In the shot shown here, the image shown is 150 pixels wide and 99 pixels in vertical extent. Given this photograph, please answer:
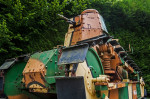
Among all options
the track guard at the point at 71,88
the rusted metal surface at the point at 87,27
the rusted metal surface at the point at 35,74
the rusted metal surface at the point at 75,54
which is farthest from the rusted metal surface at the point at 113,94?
the rusted metal surface at the point at 87,27

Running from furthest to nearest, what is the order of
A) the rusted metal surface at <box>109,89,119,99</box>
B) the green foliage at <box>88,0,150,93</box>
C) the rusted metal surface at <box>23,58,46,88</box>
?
the green foliage at <box>88,0,150,93</box> < the rusted metal surface at <box>23,58,46,88</box> < the rusted metal surface at <box>109,89,119,99</box>

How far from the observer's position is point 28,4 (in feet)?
32.2

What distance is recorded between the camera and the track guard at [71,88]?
311 cm

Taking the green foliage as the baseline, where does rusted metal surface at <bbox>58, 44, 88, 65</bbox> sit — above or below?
below

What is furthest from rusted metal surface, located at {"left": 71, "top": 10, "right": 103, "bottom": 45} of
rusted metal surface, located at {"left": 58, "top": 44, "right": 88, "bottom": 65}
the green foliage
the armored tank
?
the green foliage

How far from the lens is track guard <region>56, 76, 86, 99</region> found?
10.2 feet

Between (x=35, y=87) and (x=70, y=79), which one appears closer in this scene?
(x=70, y=79)

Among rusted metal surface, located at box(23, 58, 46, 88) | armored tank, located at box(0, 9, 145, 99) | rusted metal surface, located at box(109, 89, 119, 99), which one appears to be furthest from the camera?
rusted metal surface, located at box(23, 58, 46, 88)

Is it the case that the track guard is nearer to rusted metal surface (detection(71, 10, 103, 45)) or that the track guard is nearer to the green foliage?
rusted metal surface (detection(71, 10, 103, 45))

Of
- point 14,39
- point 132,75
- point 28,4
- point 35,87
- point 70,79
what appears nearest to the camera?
point 70,79

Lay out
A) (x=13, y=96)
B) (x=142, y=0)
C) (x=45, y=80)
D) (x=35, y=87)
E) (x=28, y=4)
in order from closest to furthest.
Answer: (x=45, y=80) → (x=35, y=87) → (x=13, y=96) → (x=28, y=4) → (x=142, y=0)

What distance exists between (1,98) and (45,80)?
2.42 metres

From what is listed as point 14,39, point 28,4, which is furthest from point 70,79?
point 28,4

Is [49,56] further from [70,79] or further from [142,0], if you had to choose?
[142,0]
